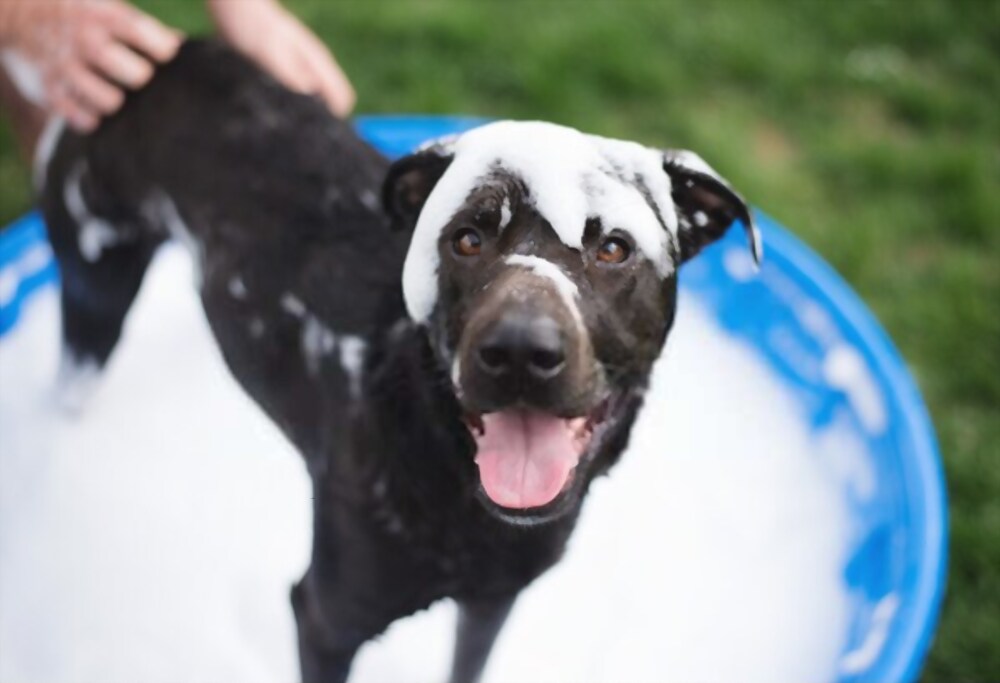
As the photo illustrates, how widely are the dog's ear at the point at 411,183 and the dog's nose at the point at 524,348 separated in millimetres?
443

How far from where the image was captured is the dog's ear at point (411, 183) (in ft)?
6.27

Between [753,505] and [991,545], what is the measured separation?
0.70 m

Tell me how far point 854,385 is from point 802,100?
170 cm

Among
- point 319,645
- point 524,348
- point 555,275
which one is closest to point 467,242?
point 555,275

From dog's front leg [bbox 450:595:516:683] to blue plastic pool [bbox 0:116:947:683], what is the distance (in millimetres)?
779

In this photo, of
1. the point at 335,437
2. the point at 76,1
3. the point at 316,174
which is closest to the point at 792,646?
the point at 335,437

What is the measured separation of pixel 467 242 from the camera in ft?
5.91

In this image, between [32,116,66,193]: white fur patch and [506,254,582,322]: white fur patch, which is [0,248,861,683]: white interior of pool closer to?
[32,116,66,193]: white fur patch

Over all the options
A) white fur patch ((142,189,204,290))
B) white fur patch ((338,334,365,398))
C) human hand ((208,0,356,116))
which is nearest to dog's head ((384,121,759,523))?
white fur patch ((338,334,365,398))

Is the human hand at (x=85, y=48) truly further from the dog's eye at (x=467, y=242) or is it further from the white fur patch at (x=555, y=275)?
the white fur patch at (x=555, y=275)

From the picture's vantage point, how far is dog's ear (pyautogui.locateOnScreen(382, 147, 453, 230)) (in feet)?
6.27

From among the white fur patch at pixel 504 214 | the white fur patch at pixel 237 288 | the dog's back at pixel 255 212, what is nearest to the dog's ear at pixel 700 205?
the white fur patch at pixel 504 214

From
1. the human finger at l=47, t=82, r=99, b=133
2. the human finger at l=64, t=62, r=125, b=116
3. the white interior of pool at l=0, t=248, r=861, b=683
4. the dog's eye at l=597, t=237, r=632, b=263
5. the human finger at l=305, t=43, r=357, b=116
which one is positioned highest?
the dog's eye at l=597, t=237, r=632, b=263

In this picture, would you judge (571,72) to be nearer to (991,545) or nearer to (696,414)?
→ (696,414)
